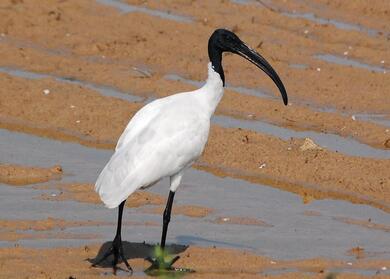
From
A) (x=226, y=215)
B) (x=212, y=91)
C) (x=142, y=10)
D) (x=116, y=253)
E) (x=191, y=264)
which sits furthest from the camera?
(x=142, y=10)

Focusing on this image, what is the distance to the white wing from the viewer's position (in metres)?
9.11

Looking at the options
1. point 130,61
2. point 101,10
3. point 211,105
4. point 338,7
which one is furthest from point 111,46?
point 211,105

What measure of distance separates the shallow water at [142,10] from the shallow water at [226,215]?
744 cm

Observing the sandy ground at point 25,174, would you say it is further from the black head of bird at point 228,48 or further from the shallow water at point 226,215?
the black head of bird at point 228,48

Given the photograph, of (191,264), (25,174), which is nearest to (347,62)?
(25,174)

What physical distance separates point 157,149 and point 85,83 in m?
6.75

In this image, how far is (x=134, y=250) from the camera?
9.76 meters

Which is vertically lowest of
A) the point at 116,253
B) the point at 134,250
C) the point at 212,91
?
the point at 134,250

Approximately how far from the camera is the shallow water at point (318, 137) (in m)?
13.4

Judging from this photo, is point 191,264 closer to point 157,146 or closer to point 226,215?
point 157,146

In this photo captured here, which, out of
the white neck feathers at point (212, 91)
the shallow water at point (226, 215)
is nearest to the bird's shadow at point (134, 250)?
the shallow water at point (226, 215)

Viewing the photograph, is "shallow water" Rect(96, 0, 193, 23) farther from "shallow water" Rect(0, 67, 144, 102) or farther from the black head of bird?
the black head of bird

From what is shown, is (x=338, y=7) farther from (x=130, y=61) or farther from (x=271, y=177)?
(x=271, y=177)

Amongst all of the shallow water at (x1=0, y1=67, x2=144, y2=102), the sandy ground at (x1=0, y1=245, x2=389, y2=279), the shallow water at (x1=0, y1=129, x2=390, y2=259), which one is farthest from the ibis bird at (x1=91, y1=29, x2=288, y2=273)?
the shallow water at (x1=0, y1=67, x2=144, y2=102)
